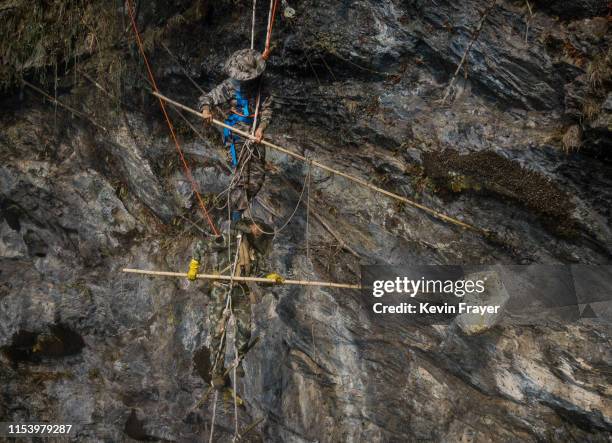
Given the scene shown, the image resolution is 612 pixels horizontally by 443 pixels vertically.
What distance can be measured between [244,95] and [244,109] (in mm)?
194

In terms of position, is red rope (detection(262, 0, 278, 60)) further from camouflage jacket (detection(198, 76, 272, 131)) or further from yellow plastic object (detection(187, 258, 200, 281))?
yellow plastic object (detection(187, 258, 200, 281))

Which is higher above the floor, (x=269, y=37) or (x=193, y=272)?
(x=269, y=37)

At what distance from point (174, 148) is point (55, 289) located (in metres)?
3.51

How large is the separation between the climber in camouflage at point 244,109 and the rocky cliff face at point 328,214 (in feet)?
1.39

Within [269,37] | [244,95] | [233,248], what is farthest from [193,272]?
[269,37]

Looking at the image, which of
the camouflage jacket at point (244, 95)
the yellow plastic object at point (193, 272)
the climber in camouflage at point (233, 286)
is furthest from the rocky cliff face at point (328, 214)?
the yellow plastic object at point (193, 272)

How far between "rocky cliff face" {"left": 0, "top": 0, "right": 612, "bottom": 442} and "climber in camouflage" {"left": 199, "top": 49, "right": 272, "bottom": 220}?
423 millimetres

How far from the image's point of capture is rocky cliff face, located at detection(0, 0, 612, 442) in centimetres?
514

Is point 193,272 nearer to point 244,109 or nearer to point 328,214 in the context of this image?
point 328,214

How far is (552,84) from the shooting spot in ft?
16.4

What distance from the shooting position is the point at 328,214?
6.89 m

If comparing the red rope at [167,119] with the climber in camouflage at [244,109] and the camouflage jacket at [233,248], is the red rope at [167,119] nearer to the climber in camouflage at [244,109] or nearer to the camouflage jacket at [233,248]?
the camouflage jacket at [233,248]

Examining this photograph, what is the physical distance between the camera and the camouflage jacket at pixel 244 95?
645cm

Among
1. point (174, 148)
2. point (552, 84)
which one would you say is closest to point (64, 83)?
point (174, 148)
